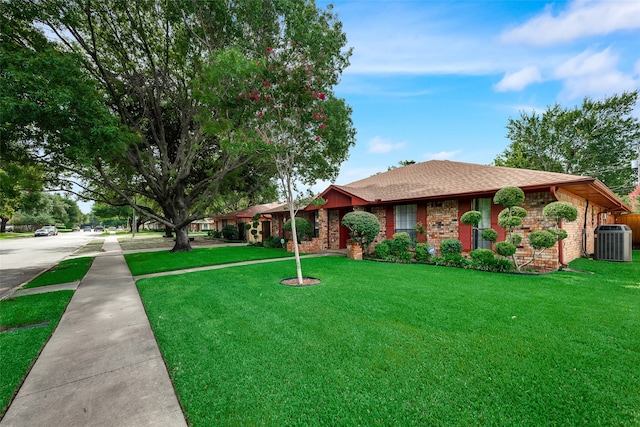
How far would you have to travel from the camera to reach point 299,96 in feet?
23.2

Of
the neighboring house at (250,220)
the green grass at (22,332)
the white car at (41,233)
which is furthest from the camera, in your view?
the white car at (41,233)

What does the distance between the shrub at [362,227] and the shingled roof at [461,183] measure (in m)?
0.96

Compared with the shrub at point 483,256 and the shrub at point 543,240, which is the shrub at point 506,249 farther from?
the shrub at point 483,256

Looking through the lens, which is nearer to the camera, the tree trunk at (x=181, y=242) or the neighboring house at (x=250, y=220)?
the tree trunk at (x=181, y=242)

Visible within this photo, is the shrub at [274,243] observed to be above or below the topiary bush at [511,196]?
below

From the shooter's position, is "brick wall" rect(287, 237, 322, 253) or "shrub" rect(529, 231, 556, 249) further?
"brick wall" rect(287, 237, 322, 253)

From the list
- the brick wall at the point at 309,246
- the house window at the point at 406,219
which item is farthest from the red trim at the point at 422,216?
the brick wall at the point at 309,246

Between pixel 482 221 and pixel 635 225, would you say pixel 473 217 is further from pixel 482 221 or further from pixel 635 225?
pixel 635 225

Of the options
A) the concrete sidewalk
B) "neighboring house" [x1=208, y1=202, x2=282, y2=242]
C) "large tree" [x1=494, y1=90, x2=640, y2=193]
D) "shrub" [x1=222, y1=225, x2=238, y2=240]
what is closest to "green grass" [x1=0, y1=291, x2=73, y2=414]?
the concrete sidewalk

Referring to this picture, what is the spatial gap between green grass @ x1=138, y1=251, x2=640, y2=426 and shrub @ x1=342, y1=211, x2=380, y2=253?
476cm

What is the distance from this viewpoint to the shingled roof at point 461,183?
8070 millimetres

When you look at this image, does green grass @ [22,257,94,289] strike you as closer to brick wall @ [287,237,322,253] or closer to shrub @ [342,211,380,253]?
brick wall @ [287,237,322,253]

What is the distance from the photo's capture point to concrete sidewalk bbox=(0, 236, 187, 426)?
2377 mm

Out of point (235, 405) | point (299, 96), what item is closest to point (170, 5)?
point (299, 96)
